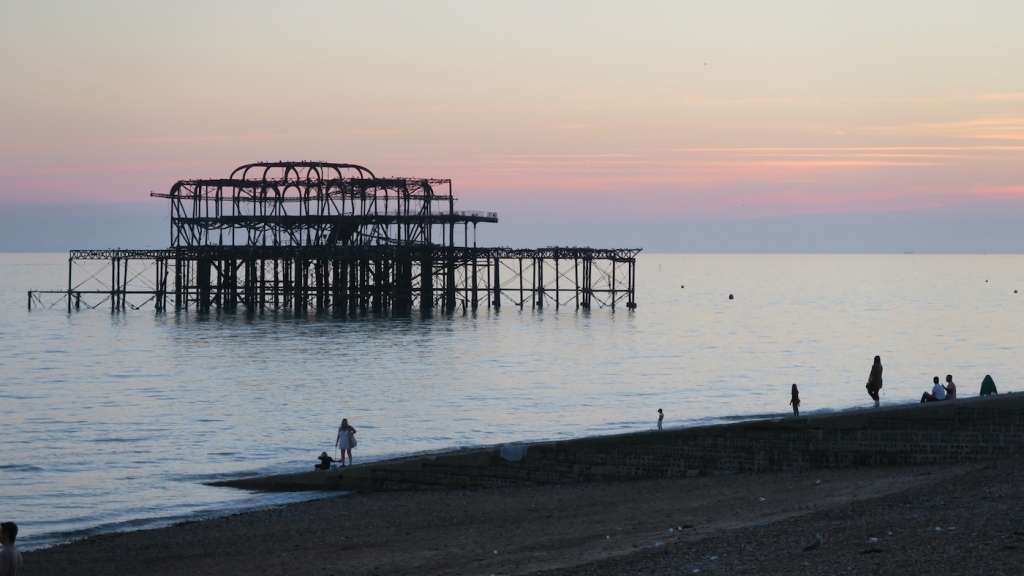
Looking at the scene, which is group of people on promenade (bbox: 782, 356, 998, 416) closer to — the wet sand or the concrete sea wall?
the concrete sea wall

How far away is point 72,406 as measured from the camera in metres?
40.6

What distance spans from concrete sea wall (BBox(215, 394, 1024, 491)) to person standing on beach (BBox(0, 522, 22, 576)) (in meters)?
11.8

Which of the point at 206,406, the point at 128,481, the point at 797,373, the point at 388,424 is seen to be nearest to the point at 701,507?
the point at 128,481

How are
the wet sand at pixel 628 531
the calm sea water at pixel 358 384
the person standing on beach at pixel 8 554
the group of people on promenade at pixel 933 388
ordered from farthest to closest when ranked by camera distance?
the calm sea water at pixel 358 384 < the group of people on promenade at pixel 933 388 < the wet sand at pixel 628 531 < the person standing on beach at pixel 8 554

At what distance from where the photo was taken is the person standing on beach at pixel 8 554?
1045cm

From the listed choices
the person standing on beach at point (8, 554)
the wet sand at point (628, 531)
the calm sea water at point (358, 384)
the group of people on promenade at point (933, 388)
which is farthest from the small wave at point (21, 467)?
the group of people on promenade at point (933, 388)

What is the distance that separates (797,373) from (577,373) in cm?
1066

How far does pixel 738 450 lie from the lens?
20.0 metres

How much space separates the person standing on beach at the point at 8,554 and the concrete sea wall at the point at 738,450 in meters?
11.8

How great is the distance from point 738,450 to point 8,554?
1292cm

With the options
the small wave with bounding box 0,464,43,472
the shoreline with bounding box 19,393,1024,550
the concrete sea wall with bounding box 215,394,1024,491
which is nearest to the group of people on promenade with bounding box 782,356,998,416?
the shoreline with bounding box 19,393,1024,550

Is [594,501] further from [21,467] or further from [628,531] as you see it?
[21,467]

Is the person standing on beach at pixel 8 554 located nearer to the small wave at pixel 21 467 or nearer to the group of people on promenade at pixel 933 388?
the group of people on promenade at pixel 933 388

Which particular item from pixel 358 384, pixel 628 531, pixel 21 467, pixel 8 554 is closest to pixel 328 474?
pixel 628 531
